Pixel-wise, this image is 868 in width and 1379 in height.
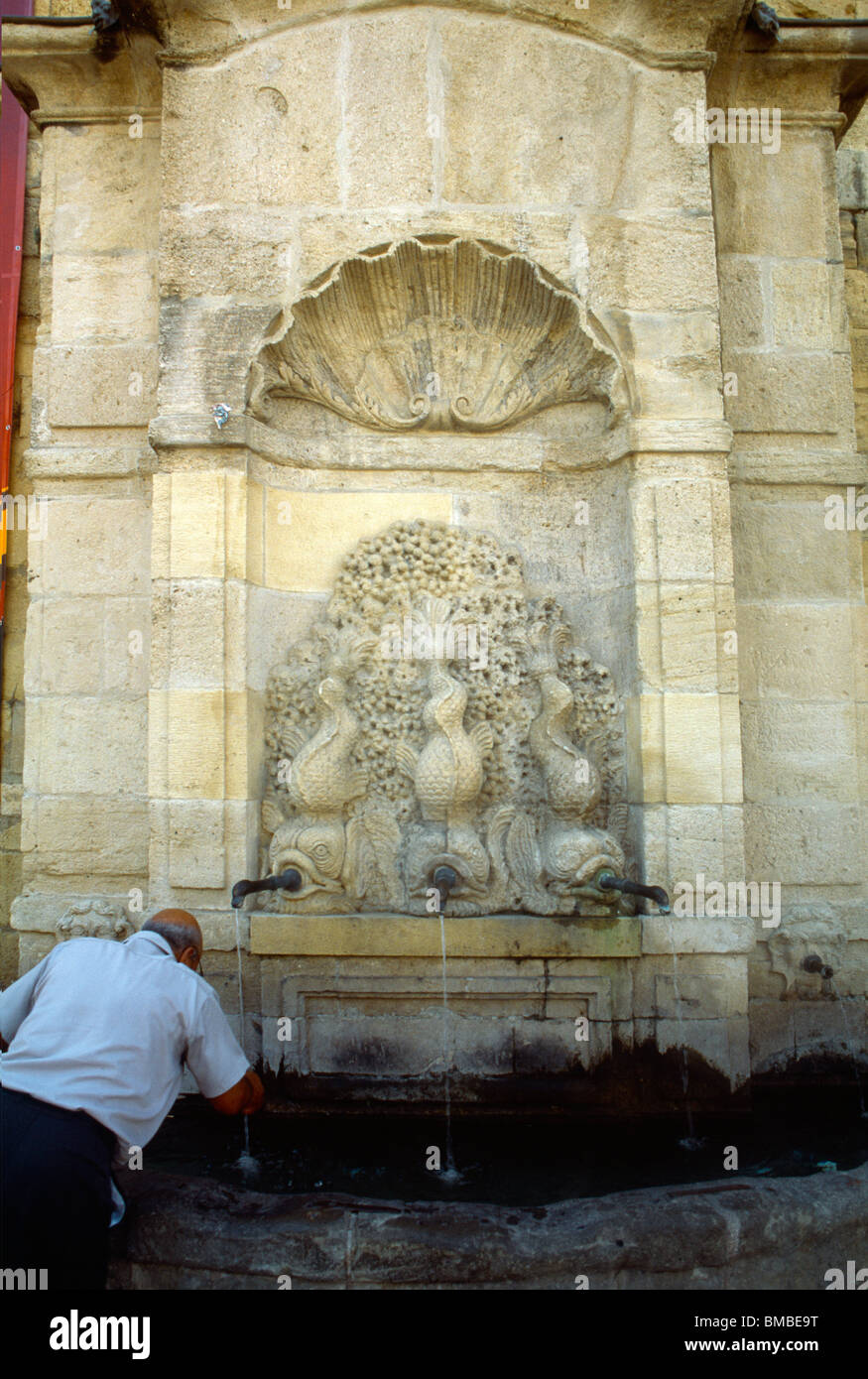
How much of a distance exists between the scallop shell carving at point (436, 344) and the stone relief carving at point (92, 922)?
6.99 feet

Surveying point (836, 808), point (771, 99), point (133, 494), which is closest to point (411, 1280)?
point (836, 808)

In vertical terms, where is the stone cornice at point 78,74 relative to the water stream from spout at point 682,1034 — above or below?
above

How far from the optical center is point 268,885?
3.58 meters

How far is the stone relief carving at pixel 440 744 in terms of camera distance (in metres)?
3.74

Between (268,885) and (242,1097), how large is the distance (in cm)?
97

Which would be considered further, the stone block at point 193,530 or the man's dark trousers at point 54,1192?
the stone block at point 193,530

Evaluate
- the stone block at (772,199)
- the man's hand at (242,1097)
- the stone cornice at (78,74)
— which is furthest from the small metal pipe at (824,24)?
the man's hand at (242,1097)

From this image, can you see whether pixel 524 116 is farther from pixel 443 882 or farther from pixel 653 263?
pixel 443 882

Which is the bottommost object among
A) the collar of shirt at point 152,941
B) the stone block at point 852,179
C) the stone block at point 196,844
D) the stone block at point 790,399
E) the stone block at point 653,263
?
the collar of shirt at point 152,941

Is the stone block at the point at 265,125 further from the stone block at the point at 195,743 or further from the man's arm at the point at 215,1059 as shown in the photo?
the man's arm at the point at 215,1059

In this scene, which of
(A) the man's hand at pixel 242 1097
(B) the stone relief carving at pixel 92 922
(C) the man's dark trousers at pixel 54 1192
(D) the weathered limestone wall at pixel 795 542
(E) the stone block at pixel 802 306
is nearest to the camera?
(C) the man's dark trousers at pixel 54 1192

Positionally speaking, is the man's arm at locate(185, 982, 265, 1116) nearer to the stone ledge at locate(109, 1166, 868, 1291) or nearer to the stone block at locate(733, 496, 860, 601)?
the stone ledge at locate(109, 1166, 868, 1291)

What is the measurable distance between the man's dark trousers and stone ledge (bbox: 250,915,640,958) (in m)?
1.33

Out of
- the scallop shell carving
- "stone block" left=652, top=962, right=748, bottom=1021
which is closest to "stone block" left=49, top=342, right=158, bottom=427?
the scallop shell carving
